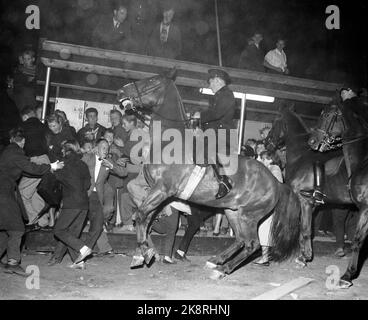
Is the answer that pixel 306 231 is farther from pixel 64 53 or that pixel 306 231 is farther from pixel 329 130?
pixel 64 53

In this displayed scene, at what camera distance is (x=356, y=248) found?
7.32m

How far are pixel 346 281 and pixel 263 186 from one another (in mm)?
2182

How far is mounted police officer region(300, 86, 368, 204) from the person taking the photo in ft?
26.3

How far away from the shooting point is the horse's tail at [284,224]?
8148 millimetres

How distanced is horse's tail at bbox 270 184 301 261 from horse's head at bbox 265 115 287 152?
1957 millimetres

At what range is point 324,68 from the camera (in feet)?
55.8

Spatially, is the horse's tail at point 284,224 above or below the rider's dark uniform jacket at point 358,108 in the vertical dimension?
below

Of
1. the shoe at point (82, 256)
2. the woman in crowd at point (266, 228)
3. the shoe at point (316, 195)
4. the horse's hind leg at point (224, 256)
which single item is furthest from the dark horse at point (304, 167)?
the shoe at point (82, 256)

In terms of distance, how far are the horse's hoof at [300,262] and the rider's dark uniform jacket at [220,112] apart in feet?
11.8

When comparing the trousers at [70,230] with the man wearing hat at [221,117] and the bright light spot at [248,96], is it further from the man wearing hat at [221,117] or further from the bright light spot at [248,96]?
the bright light spot at [248,96]

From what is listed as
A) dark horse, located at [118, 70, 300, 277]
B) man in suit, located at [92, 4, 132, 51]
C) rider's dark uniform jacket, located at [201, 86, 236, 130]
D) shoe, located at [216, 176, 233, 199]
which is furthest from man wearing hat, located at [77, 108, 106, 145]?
shoe, located at [216, 176, 233, 199]

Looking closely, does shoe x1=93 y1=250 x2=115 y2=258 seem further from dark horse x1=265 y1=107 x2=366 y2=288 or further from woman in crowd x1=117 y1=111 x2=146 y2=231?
dark horse x1=265 y1=107 x2=366 y2=288

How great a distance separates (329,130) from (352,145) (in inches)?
27.4

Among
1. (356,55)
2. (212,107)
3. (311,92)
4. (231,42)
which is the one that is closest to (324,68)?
(356,55)
